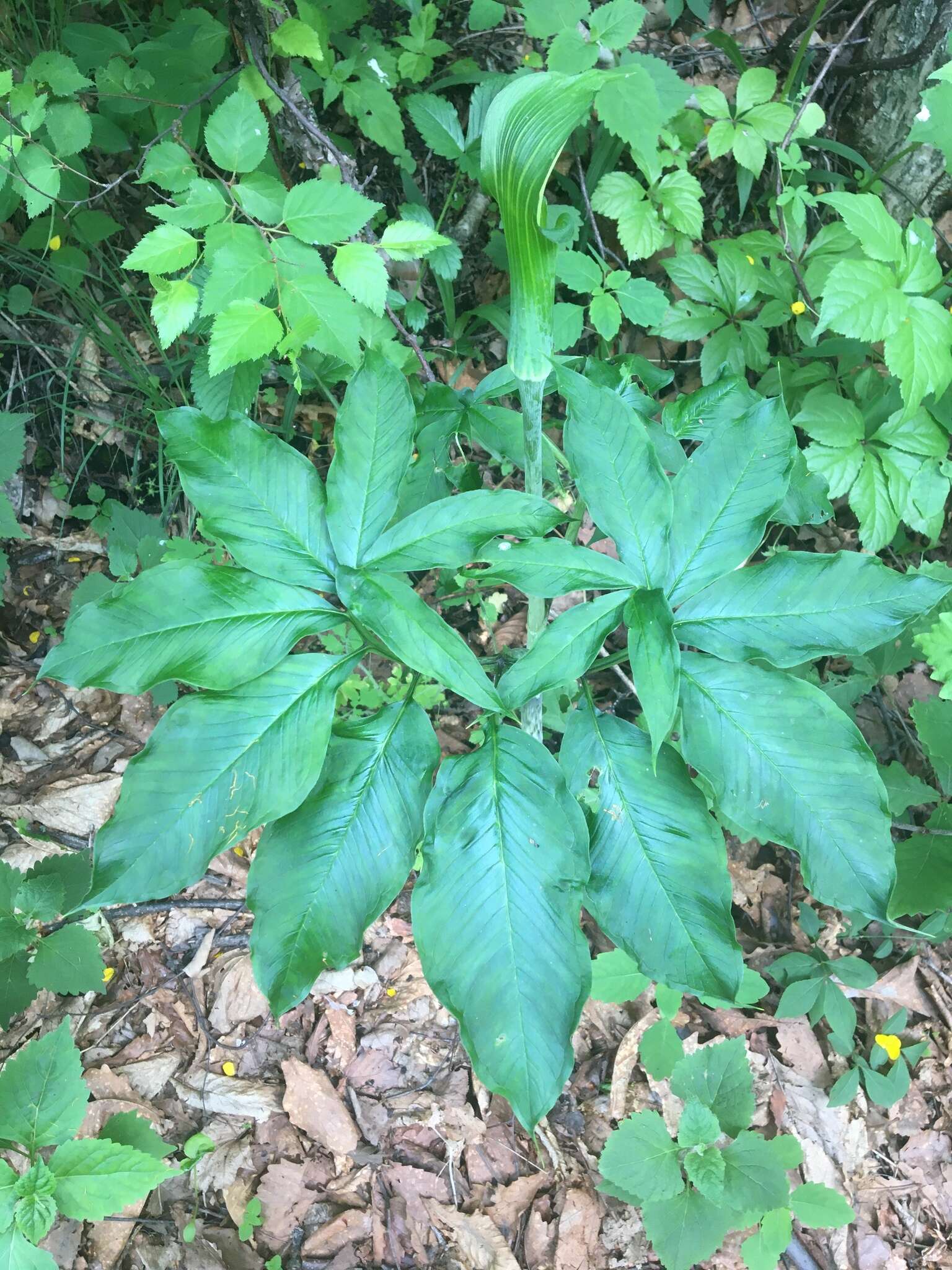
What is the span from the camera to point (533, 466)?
1248 millimetres

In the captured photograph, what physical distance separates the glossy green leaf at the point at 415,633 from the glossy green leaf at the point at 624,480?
28cm

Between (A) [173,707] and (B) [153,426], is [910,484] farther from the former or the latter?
(B) [153,426]

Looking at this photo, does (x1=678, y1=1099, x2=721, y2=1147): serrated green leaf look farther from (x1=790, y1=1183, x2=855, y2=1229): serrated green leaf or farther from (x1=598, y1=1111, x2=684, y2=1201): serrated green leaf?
(x1=790, y1=1183, x2=855, y2=1229): serrated green leaf

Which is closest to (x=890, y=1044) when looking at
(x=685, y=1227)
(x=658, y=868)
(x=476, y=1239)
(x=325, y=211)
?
(x=685, y=1227)

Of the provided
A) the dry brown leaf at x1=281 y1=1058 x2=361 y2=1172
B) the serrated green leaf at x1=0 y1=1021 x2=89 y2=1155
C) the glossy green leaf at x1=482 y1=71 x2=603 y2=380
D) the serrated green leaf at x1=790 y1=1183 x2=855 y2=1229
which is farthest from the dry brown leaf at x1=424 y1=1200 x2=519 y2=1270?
the glossy green leaf at x1=482 y1=71 x2=603 y2=380

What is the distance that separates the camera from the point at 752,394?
1308 millimetres

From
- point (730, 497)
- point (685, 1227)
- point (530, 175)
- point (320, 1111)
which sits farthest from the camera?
point (320, 1111)

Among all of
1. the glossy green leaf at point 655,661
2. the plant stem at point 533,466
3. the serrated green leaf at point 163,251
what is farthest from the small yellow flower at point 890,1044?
the serrated green leaf at point 163,251

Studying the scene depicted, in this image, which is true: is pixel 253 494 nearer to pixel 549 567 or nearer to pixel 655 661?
pixel 549 567

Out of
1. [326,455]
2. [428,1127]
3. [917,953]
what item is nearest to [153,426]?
[326,455]

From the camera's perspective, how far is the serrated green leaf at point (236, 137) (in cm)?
136

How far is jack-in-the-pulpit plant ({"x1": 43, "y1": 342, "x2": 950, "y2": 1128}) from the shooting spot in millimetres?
998

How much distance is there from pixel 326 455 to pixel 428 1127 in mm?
1888

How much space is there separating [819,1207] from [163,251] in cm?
222
